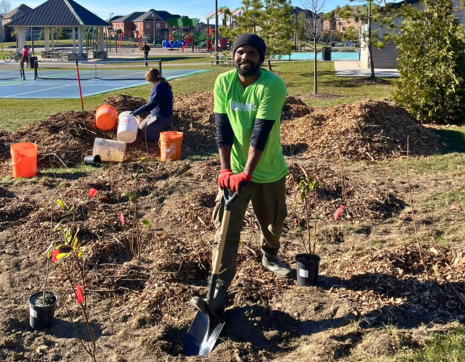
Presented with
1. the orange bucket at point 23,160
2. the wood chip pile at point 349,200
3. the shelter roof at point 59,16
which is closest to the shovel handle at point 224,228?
the wood chip pile at point 349,200

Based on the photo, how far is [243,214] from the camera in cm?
394

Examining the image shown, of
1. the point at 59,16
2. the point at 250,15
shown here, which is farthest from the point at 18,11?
the point at 250,15

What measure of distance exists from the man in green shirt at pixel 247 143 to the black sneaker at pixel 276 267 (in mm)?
502

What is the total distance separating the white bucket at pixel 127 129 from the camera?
9.03 metres

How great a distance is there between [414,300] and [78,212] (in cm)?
373

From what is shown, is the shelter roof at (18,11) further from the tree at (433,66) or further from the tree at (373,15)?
the tree at (433,66)

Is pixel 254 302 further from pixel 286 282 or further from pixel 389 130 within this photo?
pixel 389 130

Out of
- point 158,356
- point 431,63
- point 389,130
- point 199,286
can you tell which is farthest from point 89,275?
point 431,63

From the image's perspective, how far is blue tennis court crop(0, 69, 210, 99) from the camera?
19234 mm

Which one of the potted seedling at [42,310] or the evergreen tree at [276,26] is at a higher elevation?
the evergreen tree at [276,26]

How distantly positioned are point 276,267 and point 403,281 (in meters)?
1.04

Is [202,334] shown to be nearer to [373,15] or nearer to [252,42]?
[252,42]

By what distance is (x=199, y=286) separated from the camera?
4.46m

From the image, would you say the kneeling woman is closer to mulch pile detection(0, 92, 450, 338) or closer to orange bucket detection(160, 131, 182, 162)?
mulch pile detection(0, 92, 450, 338)
